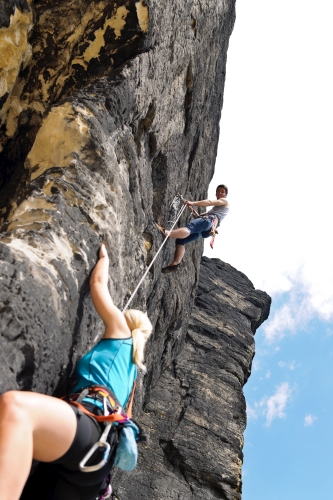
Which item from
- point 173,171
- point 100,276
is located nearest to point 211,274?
point 173,171

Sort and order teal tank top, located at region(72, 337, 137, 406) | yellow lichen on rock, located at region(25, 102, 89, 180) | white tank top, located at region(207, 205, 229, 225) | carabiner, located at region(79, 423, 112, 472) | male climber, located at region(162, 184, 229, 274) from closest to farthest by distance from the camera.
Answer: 1. carabiner, located at region(79, 423, 112, 472)
2. teal tank top, located at region(72, 337, 137, 406)
3. yellow lichen on rock, located at region(25, 102, 89, 180)
4. male climber, located at region(162, 184, 229, 274)
5. white tank top, located at region(207, 205, 229, 225)

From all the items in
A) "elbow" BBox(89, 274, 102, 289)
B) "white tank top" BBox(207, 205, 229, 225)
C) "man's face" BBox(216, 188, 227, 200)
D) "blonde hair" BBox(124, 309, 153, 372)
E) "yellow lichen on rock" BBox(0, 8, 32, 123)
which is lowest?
"blonde hair" BBox(124, 309, 153, 372)

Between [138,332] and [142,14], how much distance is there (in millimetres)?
4459

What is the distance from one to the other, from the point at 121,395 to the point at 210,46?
8047 millimetres

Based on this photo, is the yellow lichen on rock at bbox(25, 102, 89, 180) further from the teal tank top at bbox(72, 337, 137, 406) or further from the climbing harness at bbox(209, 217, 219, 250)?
the climbing harness at bbox(209, 217, 219, 250)

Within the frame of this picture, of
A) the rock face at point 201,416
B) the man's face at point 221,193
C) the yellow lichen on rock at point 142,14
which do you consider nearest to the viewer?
the yellow lichen on rock at point 142,14

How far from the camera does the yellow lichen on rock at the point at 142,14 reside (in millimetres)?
5781

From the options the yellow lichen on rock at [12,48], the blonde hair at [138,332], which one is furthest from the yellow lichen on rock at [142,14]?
the blonde hair at [138,332]

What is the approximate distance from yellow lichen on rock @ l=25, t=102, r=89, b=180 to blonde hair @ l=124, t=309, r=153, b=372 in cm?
184

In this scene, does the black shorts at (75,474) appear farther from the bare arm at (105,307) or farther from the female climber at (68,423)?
the bare arm at (105,307)

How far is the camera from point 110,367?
10.7 feet

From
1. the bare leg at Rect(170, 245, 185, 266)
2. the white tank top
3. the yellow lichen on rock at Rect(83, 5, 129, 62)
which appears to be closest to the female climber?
the yellow lichen on rock at Rect(83, 5, 129, 62)

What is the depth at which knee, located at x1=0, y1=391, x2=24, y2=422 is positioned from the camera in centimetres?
220

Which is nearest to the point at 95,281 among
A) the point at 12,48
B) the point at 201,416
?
the point at 12,48
